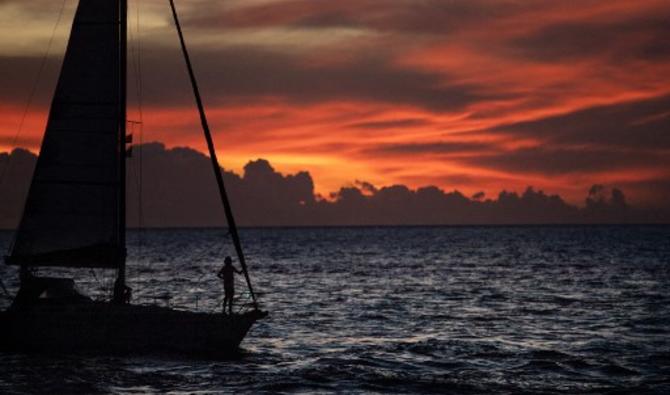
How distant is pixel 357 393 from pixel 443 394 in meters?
2.54

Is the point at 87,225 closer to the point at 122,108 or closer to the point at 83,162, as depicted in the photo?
the point at 83,162

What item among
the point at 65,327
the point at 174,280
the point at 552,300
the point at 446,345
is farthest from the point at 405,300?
the point at 65,327

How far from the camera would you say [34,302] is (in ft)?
94.7

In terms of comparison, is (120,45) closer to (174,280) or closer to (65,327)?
(65,327)

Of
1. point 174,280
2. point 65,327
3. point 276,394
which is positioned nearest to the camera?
point 276,394

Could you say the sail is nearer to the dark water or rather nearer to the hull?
the hull

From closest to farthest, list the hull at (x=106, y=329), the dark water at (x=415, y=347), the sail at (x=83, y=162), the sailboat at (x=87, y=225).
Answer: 1. the dark water at (x=415, y=347)
2. the hull at (x=106, y=329)
3. the sailboat at (x=87, y=225)
4. the sail at (x=83, y=162)

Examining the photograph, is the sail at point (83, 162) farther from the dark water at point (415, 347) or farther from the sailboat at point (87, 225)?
the dark water at point (415, 347)

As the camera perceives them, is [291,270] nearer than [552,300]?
No

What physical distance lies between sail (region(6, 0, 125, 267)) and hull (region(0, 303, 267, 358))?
1883 mm

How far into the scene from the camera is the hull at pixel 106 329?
1120 inches

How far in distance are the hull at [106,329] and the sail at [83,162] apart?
188 centimetres

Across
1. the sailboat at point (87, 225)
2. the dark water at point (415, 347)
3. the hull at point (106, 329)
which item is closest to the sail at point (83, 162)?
the sailboat at point (87, 225)

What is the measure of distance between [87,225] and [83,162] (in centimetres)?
214
